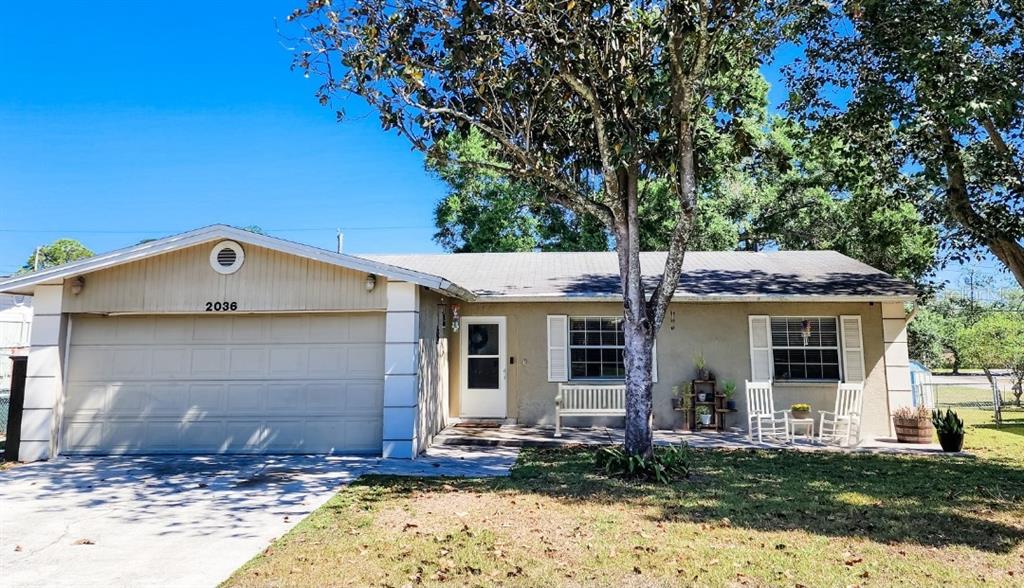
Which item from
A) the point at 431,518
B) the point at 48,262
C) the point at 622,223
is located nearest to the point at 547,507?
the point at 431,518

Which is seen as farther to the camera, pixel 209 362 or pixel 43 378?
pixel 209 362

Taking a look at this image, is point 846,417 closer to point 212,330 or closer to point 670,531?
point 670,531

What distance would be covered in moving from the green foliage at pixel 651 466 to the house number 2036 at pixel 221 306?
575cm

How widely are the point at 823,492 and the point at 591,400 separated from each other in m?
4.46

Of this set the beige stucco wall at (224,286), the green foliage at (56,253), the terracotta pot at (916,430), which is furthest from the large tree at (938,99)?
the green foliage at (56,253)

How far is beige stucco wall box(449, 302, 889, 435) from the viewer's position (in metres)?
10.7

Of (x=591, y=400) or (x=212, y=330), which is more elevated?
(x=212, y=330)

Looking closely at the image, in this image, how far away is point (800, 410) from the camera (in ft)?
33.7

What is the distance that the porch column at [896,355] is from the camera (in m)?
10.5

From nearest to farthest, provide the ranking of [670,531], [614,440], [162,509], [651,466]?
[670,531] < [162,509] < [651,466] < [614,440]

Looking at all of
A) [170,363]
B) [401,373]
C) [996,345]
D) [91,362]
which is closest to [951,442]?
[401,373]

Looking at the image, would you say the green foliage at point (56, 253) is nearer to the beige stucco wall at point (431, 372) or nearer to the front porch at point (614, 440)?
the beige stucco wall at point (431, 372)

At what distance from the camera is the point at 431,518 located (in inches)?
213

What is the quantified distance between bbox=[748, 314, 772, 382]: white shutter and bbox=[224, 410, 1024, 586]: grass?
3305 mm
